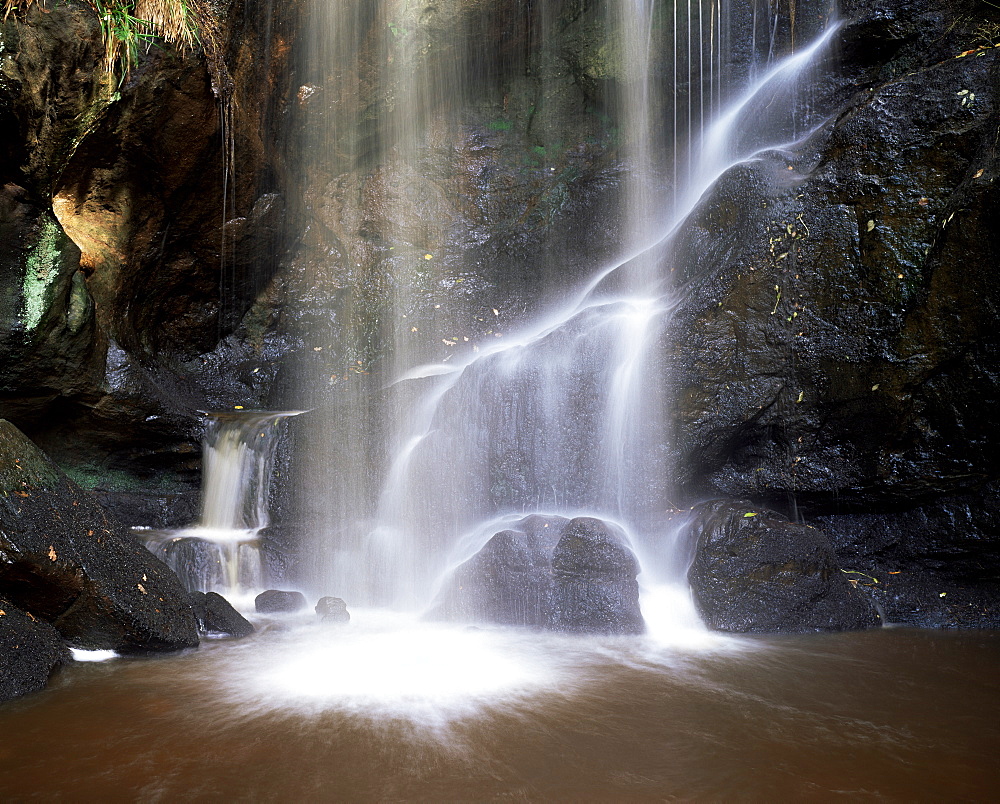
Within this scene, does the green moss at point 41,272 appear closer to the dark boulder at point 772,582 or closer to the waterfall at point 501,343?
the waterfall at point 501,343

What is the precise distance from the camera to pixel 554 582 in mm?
6121

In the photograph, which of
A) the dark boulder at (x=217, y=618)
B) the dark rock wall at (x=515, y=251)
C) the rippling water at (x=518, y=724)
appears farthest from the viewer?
the dark rock wall at (x=515, y=251)

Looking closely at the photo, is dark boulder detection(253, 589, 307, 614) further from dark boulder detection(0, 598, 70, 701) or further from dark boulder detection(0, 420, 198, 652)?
dark boulder detection(0, 598, 70, 701)

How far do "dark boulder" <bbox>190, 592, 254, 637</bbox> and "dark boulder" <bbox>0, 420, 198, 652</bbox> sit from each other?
453mm

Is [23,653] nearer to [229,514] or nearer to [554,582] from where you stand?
[554,582]

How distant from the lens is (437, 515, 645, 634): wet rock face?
235 inches

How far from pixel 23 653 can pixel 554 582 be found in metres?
3.88

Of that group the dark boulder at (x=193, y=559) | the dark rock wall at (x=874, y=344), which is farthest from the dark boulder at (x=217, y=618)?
the dark rock wall at (x=874, y=344)

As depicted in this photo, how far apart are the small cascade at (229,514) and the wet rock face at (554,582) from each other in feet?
8.50

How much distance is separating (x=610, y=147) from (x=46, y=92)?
8.01m

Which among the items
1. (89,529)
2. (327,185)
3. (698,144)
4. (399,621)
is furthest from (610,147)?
(89,529)

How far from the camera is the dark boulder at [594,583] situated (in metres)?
5.91

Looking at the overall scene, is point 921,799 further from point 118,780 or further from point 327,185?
point 327,185

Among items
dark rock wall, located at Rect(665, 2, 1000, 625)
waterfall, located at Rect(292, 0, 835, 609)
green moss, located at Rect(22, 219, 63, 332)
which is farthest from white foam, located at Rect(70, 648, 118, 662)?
dark rock wall, located at Rect(665, 2, 1000, 625)
